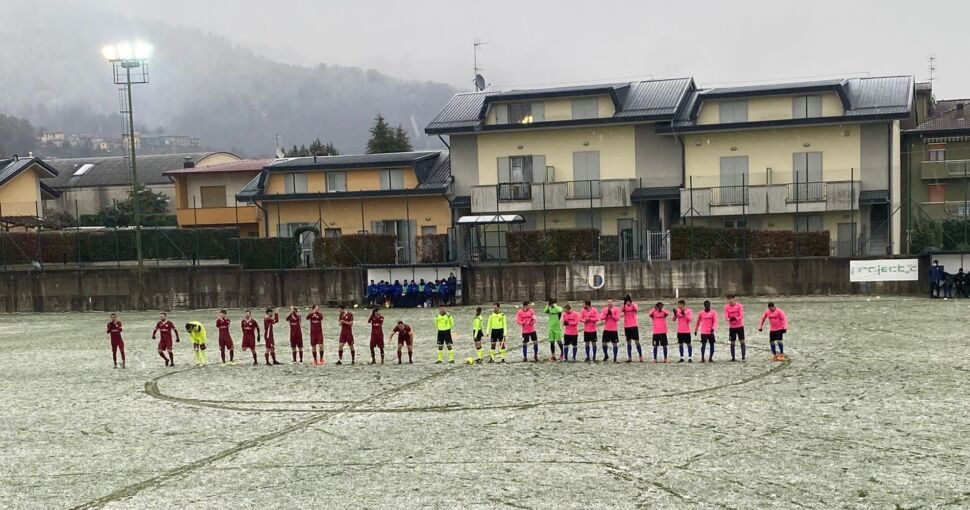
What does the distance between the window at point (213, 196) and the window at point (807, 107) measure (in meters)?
37.9

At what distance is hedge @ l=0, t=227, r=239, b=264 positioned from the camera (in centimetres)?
5356

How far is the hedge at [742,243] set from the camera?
4391cm

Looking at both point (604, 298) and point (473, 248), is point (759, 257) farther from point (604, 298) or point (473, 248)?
point (473, 248)

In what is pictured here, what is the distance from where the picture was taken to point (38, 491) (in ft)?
51.7

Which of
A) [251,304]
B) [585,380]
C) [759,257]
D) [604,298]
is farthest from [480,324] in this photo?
[251,304]

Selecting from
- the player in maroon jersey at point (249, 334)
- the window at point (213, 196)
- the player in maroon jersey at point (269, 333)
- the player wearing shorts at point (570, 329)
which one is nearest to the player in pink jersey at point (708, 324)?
the player wearing shorts at point (570, 329)

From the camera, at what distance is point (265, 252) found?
50000 mm

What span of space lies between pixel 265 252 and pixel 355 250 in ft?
15.4

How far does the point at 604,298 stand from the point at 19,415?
2785 cm

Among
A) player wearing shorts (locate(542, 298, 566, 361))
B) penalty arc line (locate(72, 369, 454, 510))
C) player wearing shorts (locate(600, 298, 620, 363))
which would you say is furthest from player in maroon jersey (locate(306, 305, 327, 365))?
player wearing shorts (locate(600, 298, 620, 363))

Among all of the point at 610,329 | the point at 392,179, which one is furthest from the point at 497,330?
the point at 392,179

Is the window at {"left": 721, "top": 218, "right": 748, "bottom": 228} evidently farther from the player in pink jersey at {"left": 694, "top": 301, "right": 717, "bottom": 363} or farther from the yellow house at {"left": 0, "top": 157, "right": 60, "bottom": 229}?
the yellow house at {"left": 0, "top": 157, "right": 60, "bottom": 229}

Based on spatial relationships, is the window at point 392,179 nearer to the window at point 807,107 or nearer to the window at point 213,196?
the window at point 213,196

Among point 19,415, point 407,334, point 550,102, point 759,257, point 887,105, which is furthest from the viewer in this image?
point 550,102
